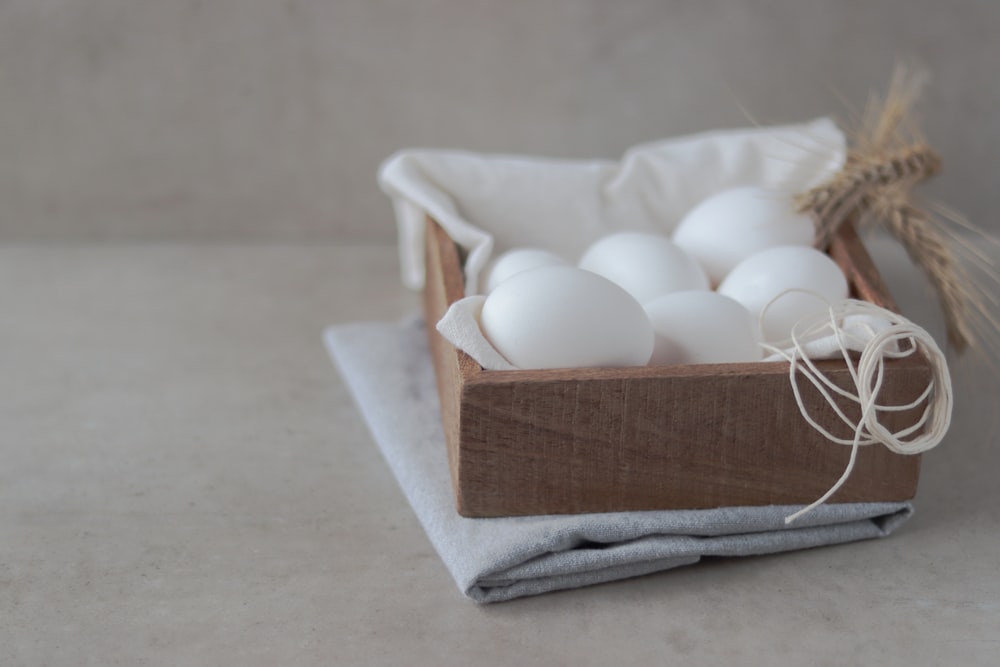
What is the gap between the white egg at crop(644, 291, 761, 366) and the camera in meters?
0.81

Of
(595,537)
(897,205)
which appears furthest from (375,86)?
(595,537)

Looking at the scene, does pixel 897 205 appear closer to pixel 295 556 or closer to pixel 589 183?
pixel 589 183

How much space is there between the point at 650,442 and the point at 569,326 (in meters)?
0.10

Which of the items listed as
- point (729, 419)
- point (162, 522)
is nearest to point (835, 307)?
point (729, 419)

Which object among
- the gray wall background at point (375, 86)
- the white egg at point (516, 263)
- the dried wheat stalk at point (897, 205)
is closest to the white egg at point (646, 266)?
the white egg at point (516, 263)

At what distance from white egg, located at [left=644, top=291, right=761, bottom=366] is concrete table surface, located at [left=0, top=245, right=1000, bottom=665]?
15cm

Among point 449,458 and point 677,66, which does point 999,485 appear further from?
point 677,66

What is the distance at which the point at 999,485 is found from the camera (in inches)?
35.7

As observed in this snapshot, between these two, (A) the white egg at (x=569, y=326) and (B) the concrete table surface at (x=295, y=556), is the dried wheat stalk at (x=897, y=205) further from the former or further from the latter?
(A) the white egg at (x=569, y=326)

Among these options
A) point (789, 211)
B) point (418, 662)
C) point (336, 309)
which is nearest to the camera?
point (418, 662)

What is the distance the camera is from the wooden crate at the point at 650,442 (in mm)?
746

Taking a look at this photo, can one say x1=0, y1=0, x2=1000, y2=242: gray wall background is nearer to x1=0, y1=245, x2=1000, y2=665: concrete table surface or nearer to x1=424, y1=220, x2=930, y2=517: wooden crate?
x1=0, y1=245, x2=1000, y2=665: concrete table surface

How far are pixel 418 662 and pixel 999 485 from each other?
51cm

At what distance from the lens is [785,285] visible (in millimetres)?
881
